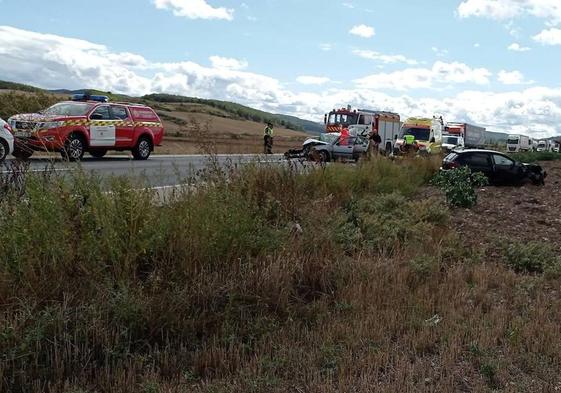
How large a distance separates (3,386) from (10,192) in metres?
1.81

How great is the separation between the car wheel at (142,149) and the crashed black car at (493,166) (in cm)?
1086

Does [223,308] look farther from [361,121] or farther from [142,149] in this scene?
[361,121]

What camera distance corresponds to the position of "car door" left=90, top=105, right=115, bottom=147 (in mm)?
18969

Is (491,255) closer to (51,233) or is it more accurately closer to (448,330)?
(448,330)

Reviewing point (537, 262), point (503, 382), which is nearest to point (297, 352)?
point (503, 382)

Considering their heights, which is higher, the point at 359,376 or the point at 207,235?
the point at 207,235

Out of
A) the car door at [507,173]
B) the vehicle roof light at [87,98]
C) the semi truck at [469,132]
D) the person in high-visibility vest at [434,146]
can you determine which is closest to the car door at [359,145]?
the person in high-visibility vest at [434,146]

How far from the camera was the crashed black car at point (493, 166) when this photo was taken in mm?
17531

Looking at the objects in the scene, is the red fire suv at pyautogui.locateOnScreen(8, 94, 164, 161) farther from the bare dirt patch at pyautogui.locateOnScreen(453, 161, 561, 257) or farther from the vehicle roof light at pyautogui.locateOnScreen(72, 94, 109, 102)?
the bare dirt patch at pyautogui.locateOnScreen(453, 161, 561, 257)

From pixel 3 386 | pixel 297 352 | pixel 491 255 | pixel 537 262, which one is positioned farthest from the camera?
pixel 491 255

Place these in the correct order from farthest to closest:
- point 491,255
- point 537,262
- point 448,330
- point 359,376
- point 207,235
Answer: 1. point 491,255
2. point 537,262
3. point 207,235
4. point 448,330
5. point 359,376

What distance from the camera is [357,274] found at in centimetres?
575

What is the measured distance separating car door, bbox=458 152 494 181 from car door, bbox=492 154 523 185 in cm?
18

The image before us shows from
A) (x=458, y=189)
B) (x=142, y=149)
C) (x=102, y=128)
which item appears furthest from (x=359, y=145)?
(x=458, y=189)
